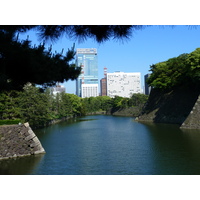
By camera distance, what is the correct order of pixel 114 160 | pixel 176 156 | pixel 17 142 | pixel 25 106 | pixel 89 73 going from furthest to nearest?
pixel 89 73
pixel 25 106
pixel 17 142
pixel 176 156
pixel 114 160

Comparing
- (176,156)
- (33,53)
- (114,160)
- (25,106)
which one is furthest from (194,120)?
(33,53)

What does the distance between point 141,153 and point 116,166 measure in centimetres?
227

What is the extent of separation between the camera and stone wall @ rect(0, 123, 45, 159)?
366 inches

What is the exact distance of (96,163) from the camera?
8.24m

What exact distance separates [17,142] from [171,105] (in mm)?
16520

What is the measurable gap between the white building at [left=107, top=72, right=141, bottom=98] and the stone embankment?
7625cm

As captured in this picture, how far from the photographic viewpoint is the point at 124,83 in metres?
103

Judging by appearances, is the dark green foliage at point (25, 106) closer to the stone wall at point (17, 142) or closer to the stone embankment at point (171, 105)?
the stone wall at point (17, 142)

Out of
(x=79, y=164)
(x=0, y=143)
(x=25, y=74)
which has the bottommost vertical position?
(x=79, y=164)

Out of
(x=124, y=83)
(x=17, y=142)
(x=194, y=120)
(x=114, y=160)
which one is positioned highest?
(x=124, y=83)

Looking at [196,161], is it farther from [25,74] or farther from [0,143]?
[0,143]

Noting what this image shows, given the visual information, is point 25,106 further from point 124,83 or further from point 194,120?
point 124,83

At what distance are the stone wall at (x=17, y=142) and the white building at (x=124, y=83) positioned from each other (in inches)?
3653

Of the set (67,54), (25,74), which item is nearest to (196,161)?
(67,54)
